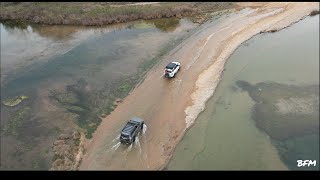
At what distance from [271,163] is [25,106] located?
26.3 meters

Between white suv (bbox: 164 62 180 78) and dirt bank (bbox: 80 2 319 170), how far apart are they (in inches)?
26.7

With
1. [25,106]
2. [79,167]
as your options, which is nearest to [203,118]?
[79,167]

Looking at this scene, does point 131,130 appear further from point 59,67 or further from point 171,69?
point 59,67

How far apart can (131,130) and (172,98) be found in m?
8.79

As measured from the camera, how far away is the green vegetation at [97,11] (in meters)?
62.7

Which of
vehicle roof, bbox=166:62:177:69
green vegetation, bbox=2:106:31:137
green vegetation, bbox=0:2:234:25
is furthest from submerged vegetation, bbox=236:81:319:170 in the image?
A: green vegetation, bbox=0:2:234:25

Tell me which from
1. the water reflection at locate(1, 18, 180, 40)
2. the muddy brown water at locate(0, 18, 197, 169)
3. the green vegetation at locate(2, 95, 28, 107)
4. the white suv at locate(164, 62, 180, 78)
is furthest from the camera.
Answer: the water reflection at locate(1, 18, 180, 40)

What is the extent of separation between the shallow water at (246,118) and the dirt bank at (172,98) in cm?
120

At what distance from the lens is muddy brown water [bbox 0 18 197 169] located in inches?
1342

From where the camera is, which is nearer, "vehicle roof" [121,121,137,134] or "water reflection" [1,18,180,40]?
"vehicle roof" [121,121,137,134]

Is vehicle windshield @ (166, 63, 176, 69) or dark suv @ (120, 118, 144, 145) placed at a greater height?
vehicle windshield @ (166, 63, 176, 69)

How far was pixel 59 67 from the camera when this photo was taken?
4794 cm

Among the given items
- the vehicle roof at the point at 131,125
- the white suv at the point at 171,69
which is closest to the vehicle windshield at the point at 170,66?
the white suv at the point at 171,69

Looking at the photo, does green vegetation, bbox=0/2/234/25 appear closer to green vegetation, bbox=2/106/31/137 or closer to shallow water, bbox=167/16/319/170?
shallow water, bbox=167/16/319/170
